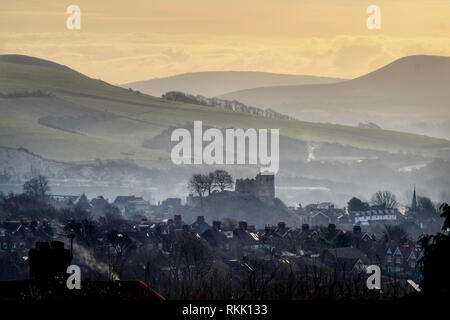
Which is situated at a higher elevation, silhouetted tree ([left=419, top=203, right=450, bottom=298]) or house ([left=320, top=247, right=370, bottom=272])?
silhouetted tree ([left=419, top=203, right=450, bottom=298])


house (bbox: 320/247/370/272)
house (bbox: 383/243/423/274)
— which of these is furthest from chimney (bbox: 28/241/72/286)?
house (bbox: 383/243/423/274)

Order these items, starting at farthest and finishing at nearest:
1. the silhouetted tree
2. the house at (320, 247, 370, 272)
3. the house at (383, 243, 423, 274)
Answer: the house at (383, 243, 423, 274)
the house at (320, 247, 370, 272)
the silhouetted tree

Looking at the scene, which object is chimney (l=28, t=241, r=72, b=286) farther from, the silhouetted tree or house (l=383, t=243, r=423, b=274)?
house (l=383, t=243, r=423, b=274)

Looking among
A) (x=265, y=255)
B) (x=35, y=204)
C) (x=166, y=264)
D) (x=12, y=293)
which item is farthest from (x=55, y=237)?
(x=12, y=293)

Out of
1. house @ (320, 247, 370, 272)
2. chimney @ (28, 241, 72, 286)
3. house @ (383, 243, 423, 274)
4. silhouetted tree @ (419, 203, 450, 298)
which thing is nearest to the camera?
silhouetted tree @ (419, 203, 450, 298)

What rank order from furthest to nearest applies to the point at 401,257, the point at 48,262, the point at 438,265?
the point at 401,257, the point at 48,262, the point at 438,265

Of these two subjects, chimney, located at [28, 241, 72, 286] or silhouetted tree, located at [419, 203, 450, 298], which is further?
chimney, located at [28, 241, 72, 286]

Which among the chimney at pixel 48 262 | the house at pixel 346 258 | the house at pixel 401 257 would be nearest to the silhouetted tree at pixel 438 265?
the chimney at pixel 48 262

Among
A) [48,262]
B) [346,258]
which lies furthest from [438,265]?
[346,258]

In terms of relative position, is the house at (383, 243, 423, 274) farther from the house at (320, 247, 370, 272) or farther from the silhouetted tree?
the silhouetted tree

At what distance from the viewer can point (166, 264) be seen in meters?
119

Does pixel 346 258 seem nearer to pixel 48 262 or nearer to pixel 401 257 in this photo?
pixel 401 257
